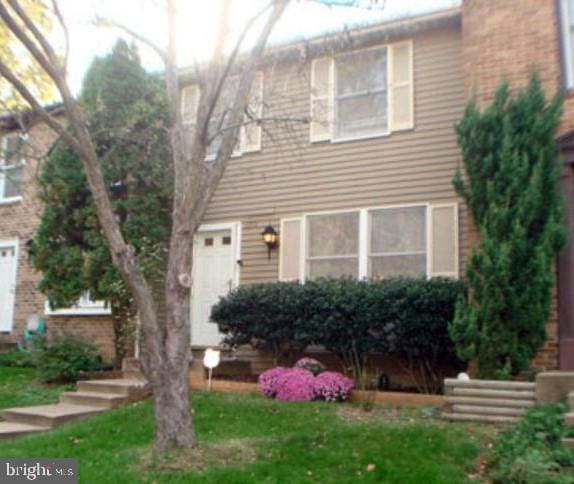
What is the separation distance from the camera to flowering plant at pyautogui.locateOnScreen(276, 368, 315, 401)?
8.59 m

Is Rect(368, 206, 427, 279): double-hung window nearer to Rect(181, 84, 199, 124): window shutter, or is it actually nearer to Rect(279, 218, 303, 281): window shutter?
Rect(279, 218, 303, 281): window shutter

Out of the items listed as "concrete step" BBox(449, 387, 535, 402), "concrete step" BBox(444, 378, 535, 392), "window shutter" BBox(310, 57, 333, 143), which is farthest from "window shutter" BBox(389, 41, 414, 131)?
"concrete step" BBox(449, 387, 535, 402)

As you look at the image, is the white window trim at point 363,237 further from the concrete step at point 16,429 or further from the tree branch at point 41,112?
the tree branch at point 41,112

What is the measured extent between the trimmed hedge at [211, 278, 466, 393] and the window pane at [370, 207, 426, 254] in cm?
106

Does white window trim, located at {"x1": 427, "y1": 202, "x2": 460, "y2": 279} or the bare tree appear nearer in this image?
the bare tree

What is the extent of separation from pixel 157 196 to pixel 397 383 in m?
5.08

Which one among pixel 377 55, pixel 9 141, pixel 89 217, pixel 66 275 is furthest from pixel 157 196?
pixel 9 141

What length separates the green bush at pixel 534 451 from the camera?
17.1 feet

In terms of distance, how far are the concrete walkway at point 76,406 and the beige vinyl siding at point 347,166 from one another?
3.17 meters

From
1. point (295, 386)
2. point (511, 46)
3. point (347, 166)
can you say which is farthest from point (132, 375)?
point (511, 46)

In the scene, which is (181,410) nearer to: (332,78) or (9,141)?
(332,78)

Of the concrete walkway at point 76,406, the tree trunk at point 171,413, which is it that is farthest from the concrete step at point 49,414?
the tree trunk at point 171,413

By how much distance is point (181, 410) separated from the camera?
6.00 metres

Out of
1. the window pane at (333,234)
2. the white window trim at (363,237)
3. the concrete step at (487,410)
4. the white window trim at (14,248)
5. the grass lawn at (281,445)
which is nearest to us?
the grass lawn at (281,445)
